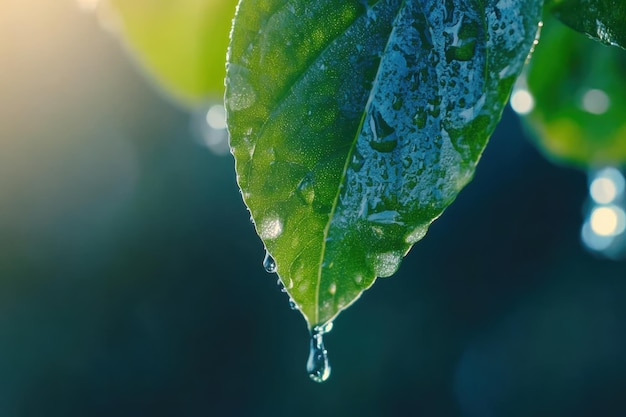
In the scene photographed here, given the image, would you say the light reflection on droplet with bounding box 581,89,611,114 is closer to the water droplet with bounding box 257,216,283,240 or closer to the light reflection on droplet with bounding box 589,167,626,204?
the light reflection on droplet with bounding box 589,167,626,204

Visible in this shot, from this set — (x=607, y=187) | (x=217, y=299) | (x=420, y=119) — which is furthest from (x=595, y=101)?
(x=217, y=299)

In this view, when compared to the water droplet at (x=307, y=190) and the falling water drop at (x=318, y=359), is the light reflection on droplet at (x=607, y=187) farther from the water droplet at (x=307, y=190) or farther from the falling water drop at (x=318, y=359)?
the water droplet at (x=307, y=190)

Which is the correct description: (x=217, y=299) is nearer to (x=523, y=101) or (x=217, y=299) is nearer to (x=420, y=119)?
(x=523, y=101)

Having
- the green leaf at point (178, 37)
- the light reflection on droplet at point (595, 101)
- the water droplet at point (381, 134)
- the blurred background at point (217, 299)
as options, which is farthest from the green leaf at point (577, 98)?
the blurred background at point (217, 299)

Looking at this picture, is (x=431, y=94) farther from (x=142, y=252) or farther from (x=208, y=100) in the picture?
(x=142, y=252)

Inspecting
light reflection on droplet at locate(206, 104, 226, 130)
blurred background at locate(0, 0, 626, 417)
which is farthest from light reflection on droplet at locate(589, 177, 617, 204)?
blurred background at locate(0, 0, 626, 417)

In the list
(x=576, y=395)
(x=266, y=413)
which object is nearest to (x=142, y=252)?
(x=266, y=413)
